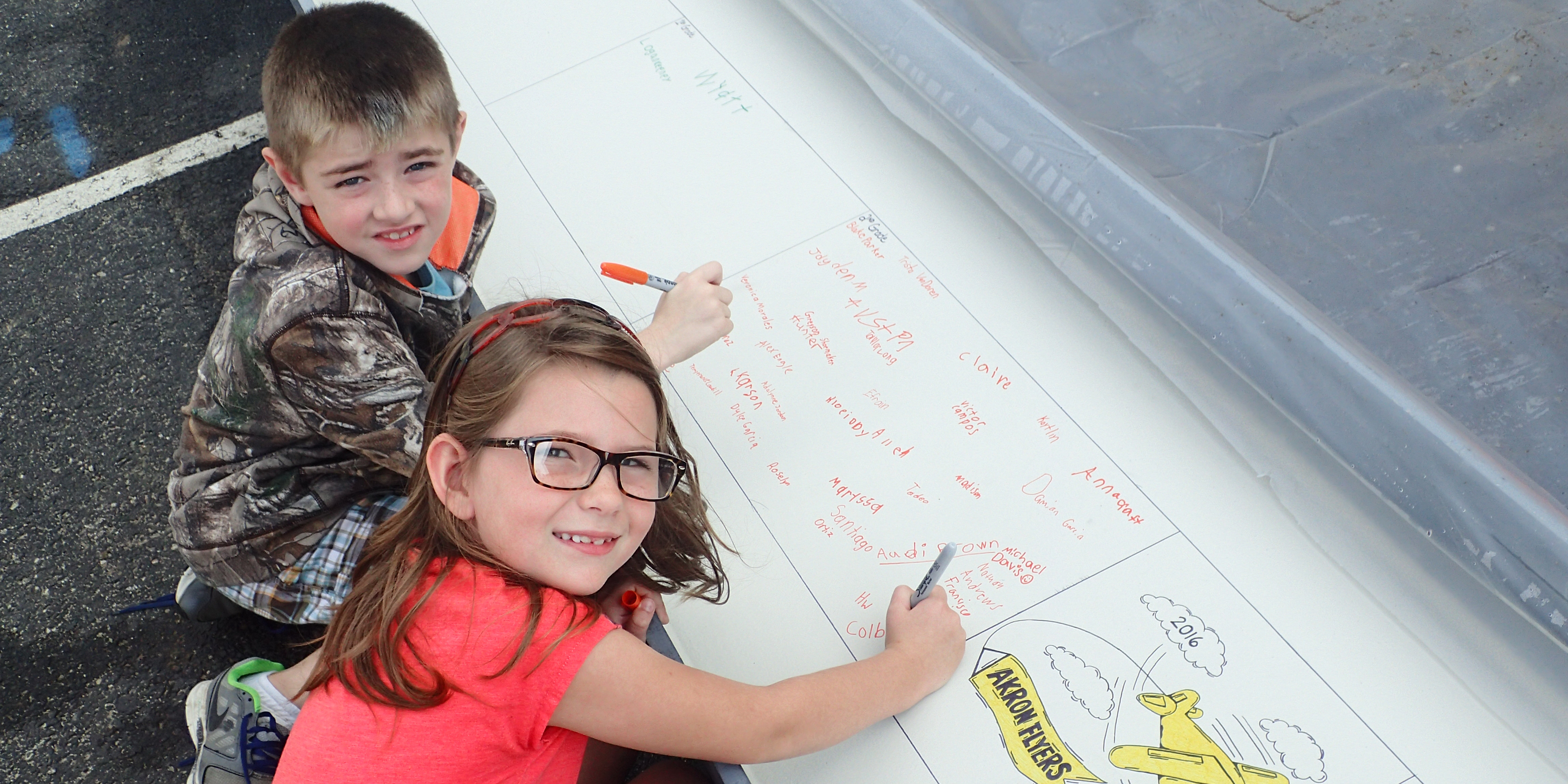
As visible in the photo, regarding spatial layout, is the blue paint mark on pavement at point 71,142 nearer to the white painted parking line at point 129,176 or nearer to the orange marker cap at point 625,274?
the white painted parking line at point 129,176

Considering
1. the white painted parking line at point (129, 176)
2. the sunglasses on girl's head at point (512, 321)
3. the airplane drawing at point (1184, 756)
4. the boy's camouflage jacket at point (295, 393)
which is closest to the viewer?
the airplane drawing at point (1184, 756)

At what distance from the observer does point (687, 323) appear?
1128 millimetres

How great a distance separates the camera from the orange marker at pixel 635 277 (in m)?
1.16

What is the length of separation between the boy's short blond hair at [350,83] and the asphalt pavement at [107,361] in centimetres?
57

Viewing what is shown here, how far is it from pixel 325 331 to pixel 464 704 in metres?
0.44

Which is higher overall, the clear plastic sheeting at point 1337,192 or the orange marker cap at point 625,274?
the orange marker cap at point 625,274

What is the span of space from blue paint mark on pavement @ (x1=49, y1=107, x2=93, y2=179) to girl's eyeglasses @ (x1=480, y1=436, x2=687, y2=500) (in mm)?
1847

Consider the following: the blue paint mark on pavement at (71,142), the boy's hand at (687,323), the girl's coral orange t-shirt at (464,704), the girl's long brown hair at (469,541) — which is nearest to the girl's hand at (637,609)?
the girl's long brown hair at (469,541)

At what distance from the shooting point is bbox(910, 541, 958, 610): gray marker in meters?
0.94

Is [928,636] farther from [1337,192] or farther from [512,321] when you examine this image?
[1337,192]

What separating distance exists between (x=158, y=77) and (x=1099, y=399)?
2.29m

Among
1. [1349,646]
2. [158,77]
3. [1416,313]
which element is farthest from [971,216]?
[158,77]

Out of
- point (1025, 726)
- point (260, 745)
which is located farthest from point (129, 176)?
point (1025, 726)

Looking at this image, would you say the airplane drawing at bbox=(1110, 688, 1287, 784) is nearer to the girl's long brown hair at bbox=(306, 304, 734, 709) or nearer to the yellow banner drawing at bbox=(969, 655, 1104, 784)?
the yellow banner drawing at bbox=(969, 655, 1104, 784)
